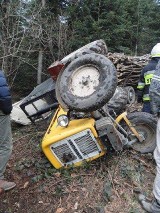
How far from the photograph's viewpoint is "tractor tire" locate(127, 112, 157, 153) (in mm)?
5094

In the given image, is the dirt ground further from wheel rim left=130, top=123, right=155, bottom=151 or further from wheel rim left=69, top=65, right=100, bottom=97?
wheel rim left=69, top=65, right=100, bottom=97

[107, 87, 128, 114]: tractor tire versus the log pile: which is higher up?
[107, 87, 128, 114]: tractor tire

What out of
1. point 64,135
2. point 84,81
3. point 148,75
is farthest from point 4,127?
point 148,75

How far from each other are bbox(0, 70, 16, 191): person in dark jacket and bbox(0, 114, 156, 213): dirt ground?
6.5 inches

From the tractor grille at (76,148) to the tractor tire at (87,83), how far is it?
41 cm

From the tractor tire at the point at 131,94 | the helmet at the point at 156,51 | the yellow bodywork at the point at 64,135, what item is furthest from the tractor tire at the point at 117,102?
the tractor tire at the point at 131,94

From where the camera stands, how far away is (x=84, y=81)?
442cm

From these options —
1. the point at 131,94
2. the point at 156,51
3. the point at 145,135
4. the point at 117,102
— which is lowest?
the point at 131,94

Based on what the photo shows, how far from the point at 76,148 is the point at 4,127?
1065 millimetres

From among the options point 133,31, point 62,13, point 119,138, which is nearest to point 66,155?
point 119,138

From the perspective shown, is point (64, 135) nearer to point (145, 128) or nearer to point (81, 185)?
point (81, 185)

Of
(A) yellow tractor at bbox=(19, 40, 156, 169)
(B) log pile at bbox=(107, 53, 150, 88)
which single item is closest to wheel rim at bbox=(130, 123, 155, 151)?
(A) yellow tractor at bbox=(19, 40, 156, 169)

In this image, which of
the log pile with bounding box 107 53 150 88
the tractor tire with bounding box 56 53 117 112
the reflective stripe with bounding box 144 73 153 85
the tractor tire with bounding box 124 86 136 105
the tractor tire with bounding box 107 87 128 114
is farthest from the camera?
the log pile with bounding box 107 53 150 88

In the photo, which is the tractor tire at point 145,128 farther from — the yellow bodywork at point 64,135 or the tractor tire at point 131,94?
the tractor tire at point 131,94
